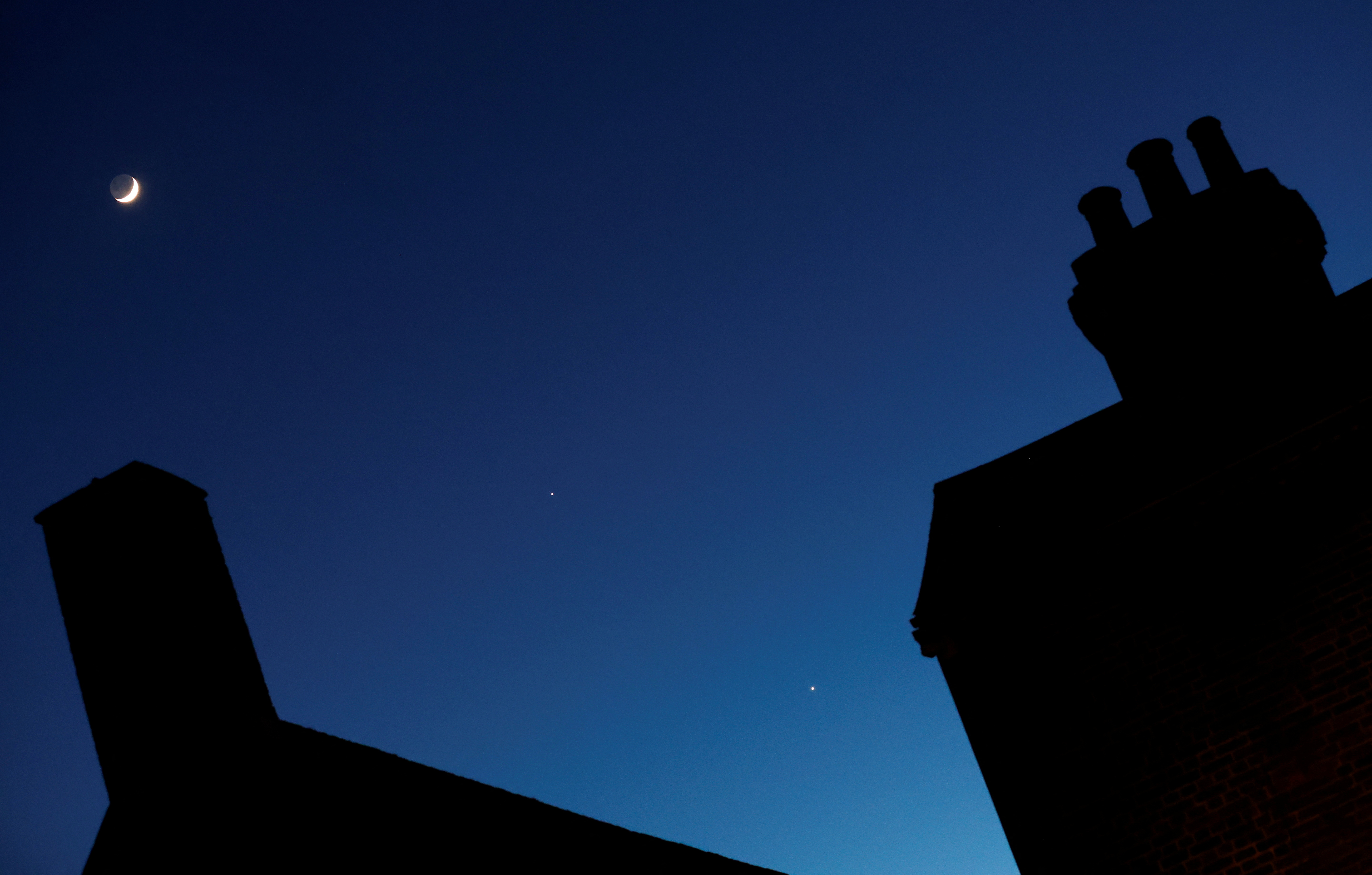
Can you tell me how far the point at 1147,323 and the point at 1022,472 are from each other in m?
2.69

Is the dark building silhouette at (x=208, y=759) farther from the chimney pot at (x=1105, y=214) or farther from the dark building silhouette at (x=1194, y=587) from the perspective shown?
the chimney pot at (x=1105, y=214)

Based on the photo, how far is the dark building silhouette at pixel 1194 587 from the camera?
10414 millimetres

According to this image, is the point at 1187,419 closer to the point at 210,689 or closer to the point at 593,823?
the point at 593,823

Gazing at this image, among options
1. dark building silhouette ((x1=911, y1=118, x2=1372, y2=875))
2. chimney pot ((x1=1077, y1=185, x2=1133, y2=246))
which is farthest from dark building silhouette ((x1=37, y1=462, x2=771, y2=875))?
chimney pot ((x1=1077, y1=185, x2=1133, y2=246))

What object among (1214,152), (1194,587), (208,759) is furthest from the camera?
(1214,152)

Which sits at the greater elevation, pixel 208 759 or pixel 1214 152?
pixel 1214 152

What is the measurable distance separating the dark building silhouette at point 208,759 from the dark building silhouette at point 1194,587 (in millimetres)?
4830

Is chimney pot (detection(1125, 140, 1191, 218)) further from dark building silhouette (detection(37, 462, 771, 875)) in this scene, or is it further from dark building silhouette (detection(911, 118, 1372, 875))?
dark building silhouette (detection(37, 462, 771, 875))

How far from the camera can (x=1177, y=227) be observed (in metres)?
14.0

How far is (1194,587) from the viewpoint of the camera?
1135cm

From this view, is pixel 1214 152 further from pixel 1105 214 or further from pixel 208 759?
pixel 208 759

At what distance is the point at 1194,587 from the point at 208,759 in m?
9.56

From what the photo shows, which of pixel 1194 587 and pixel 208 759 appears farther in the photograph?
pixel 1194 587

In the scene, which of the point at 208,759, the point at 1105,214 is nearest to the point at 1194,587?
the point at 1105,214
